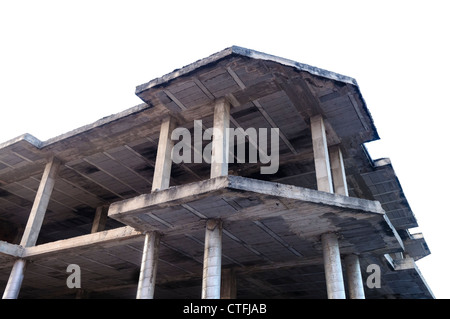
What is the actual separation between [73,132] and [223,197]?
317 inches

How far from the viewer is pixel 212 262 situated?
Result: 10773 millimetres

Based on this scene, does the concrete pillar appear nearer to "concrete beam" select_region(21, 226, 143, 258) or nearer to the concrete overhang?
the concrete overhang

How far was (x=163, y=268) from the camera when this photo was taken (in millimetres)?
16688

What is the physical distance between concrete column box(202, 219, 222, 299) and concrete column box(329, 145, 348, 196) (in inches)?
183

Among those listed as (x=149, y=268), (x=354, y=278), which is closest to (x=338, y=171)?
(x=354, y=278)

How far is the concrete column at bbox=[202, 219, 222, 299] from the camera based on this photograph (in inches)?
407

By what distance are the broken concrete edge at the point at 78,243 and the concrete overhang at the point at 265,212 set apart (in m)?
1.56

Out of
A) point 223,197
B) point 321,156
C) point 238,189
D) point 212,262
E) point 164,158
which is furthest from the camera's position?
point 164,158

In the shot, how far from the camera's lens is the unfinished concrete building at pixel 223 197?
36.8 feet

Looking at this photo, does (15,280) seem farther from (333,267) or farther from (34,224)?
(333,267)

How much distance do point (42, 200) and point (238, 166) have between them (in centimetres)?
820

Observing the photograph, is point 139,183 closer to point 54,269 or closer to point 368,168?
point 54,269

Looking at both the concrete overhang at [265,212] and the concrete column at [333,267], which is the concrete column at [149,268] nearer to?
the concrete overhang at [265,212]

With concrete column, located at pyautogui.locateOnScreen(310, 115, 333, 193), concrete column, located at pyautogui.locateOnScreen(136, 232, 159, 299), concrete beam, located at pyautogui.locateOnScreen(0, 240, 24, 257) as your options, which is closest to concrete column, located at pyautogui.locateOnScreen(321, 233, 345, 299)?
concrete column, located at pyautogui.locateOnScreen(310, 115, 333, 193)
